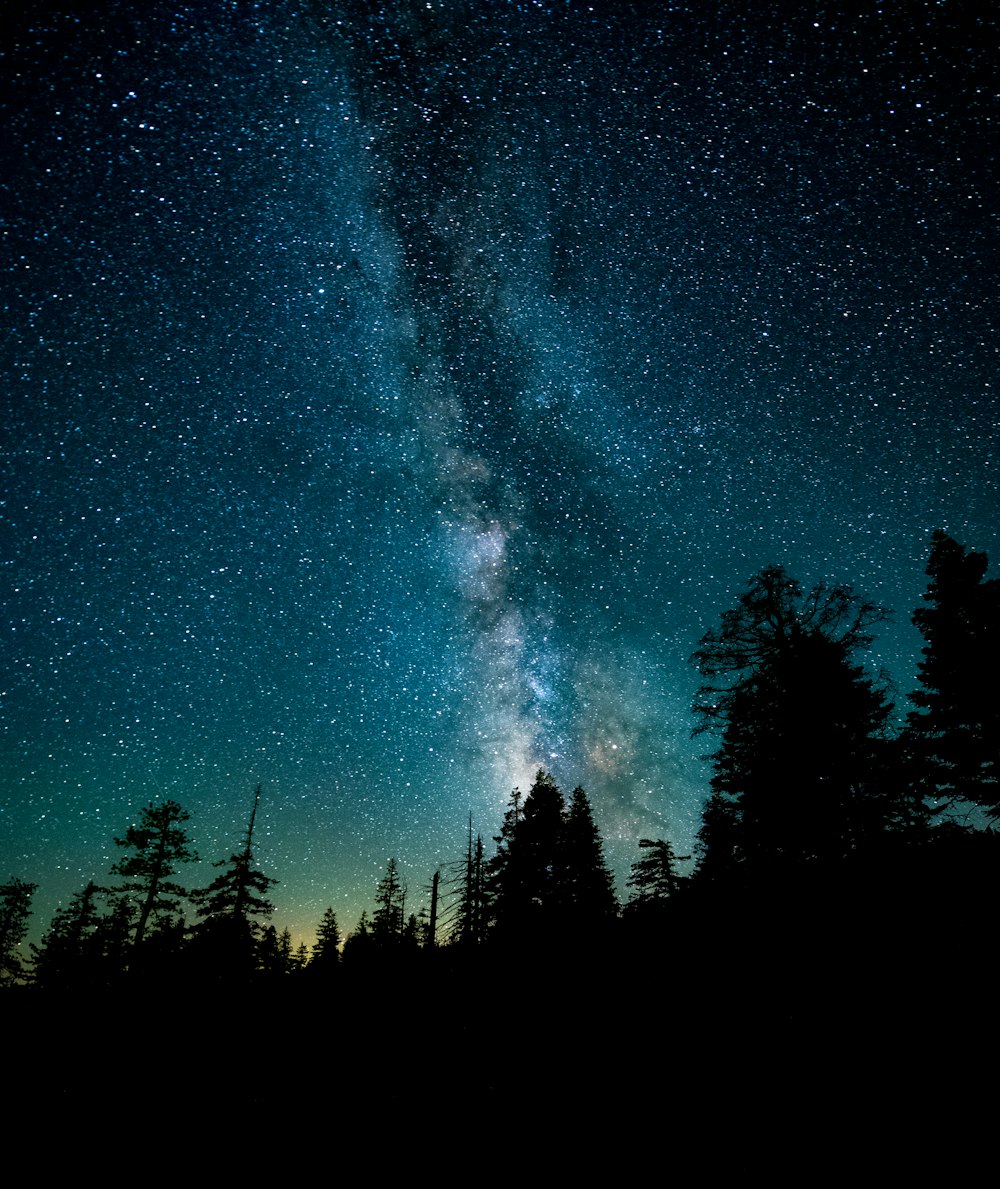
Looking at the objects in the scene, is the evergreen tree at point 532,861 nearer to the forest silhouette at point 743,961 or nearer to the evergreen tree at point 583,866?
the evergreen tree at point 583,866

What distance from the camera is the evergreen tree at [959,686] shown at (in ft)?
48.0

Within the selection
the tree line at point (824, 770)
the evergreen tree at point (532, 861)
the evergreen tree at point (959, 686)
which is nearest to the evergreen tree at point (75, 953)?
the tree line at point (824, 770)

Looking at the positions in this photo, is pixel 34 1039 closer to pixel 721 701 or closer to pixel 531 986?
pixel 531 986

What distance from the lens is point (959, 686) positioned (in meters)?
15.0

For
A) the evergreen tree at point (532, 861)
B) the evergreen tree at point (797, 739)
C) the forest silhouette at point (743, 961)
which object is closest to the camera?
the forest silhouette at point (743, 961)

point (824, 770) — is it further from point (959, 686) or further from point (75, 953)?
point (75, 953)

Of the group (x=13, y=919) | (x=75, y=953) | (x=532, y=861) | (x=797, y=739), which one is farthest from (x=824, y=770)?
(x=13, y=919)

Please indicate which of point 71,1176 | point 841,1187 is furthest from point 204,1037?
point 841,1187

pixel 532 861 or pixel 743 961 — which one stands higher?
pixel 532 861

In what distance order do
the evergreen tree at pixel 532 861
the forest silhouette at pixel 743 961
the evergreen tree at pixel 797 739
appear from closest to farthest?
the forest silhouette at pixel 743 961, the evergreen tree at pixel 797 739, the evergreen tree at pixel 532 861

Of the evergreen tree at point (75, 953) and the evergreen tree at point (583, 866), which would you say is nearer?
the evergreen tree at point (75, 953)

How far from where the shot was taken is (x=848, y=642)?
575 inches

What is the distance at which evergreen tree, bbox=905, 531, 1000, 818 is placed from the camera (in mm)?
14617

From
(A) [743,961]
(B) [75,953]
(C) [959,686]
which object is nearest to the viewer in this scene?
(A) [743,961]
